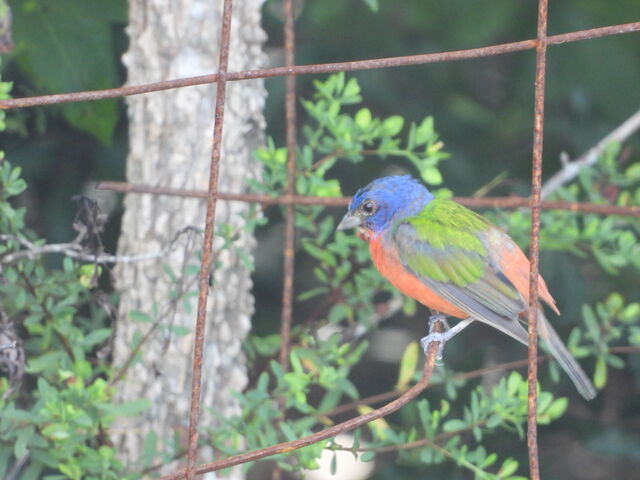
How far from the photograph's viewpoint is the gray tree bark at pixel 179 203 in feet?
11.3

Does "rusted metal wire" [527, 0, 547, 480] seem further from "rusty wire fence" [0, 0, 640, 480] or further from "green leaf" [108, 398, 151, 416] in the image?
"green leaf" [108, 398, 151, 416]

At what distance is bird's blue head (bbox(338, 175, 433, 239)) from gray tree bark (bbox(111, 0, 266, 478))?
40 centimetres

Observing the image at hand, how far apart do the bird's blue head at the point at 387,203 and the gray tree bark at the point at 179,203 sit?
40 centimetres

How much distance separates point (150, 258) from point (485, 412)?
1.12 meters

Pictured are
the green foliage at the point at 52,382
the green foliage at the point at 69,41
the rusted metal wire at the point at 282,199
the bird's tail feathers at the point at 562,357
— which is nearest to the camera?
the green foliage at the point at 52,382

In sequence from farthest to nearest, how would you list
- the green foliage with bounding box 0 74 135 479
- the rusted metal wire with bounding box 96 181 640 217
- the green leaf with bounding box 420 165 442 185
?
the green leaf with bounding box 420 165 442 185 < the rusted metal wire with bounding box 96 181 640 217 < the green foliage with bounding box 0 74 135 479

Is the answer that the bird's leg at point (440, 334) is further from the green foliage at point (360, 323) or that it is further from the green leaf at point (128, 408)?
the green leaf at point (128, 408)

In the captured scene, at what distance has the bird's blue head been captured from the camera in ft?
11.3

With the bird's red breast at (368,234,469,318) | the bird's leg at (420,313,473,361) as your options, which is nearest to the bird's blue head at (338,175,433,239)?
the bird's red breast at (368,234,469,318)

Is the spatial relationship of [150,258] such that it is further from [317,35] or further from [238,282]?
[317,35]

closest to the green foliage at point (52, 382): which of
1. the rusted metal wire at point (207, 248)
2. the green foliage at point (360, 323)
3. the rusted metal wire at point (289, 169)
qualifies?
the green foliage at point (360, 323)

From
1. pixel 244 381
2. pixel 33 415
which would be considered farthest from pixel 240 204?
pixel 33 415

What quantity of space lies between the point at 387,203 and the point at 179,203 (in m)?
0.67

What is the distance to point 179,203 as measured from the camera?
3.45 meters
